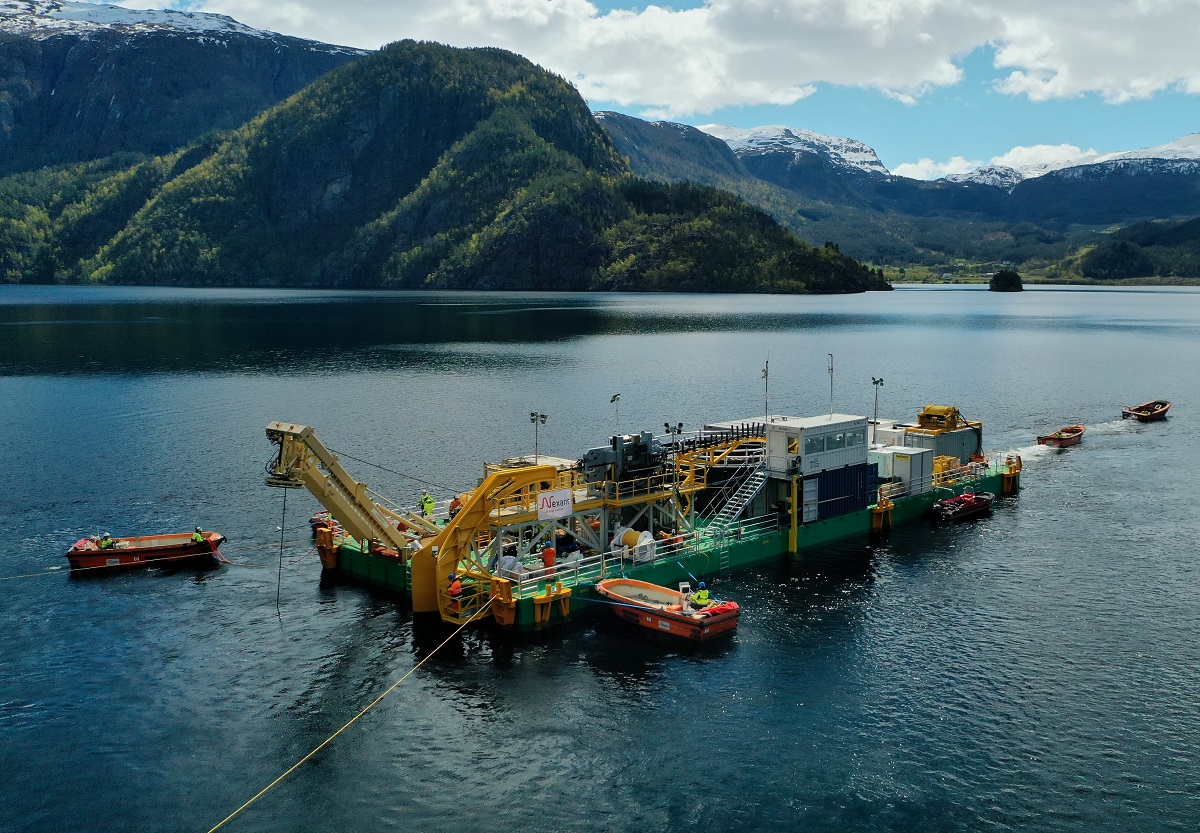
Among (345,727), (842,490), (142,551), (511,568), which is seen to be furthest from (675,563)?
(142,551)

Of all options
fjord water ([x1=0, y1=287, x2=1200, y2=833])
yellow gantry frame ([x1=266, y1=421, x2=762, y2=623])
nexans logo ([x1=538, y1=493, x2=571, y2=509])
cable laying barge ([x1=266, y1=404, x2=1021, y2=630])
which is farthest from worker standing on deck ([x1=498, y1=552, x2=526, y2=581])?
fjord water ([x1=0, y1=287, x2=1200, y2=833])

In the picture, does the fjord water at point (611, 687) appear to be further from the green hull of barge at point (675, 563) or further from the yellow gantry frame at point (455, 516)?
the yellow gantry frame at point (455, 516)

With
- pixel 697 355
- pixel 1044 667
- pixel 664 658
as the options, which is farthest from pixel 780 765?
pixel 697 355

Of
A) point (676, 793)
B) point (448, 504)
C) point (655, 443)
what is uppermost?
point (655, 443)

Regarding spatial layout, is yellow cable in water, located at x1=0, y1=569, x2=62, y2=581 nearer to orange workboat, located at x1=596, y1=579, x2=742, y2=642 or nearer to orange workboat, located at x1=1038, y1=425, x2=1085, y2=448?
orange workboat, located at x1=596, y1=579, x2=742, y2=642

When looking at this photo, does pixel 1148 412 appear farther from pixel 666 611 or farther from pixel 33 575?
pixel 33 575

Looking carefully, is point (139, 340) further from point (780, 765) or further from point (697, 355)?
point (780, 765)
